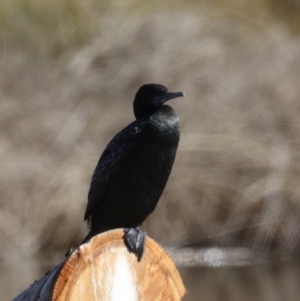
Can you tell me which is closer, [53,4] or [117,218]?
[117,218]

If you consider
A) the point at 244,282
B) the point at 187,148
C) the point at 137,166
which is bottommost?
the point at 244,282

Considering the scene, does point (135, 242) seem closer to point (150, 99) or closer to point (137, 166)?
point (137, 166)

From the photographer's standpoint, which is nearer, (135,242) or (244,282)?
(135,242)

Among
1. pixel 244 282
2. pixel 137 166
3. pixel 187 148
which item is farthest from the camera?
pixel 187 148

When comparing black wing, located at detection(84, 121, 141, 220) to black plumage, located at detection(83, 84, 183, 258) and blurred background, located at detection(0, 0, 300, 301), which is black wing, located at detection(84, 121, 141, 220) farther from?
blurred background, located at detection(0, 0, 300, 301)

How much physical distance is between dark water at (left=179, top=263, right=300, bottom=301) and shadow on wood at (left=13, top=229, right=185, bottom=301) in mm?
3888

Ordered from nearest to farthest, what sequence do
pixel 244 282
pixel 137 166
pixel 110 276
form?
pixel 110 276
pixel 137 166
pixel 244 282

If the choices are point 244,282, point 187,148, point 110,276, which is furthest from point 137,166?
point 187,148

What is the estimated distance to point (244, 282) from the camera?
9.20m

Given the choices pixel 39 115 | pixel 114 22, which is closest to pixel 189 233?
pixel 39 115

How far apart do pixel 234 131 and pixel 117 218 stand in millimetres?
4215

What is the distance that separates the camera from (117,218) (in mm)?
5809

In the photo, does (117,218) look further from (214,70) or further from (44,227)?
(214,70)

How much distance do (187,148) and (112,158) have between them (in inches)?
162
